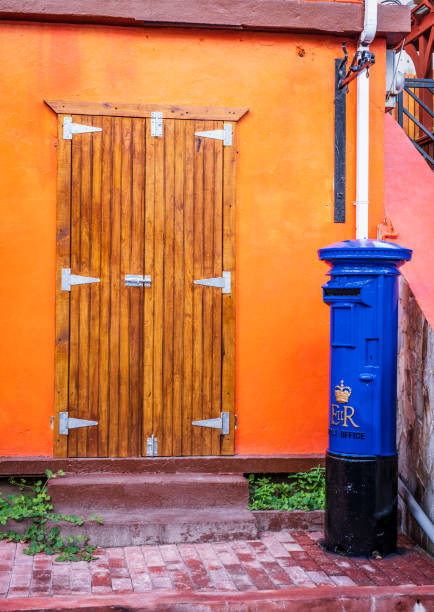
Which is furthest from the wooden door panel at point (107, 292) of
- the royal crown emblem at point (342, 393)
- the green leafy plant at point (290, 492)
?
the royal crown emblem at point (342, 393)

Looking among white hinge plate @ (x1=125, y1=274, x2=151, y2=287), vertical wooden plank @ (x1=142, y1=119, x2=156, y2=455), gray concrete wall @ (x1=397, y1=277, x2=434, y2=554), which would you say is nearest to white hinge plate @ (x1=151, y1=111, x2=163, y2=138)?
vertical wooden plank @ (x1=142, y1=119, x2=156, y2=455)

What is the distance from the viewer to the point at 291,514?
5.37 m

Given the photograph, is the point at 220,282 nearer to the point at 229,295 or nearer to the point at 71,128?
the point at 229,295

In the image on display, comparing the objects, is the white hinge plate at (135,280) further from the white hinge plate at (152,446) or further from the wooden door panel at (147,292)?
the white hinge plate at (152,446)

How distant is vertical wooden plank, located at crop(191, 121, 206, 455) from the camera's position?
226 inches

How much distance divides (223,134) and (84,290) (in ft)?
5.49

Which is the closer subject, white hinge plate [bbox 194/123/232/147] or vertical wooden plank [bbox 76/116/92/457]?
vertical wooden plank [bbox 76/116/92/457]

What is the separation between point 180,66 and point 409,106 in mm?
6929

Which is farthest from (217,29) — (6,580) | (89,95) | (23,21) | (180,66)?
(6,580)

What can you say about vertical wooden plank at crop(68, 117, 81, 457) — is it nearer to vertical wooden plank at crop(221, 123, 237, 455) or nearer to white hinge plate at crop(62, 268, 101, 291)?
white hinge plate at crop(62, 268, 101, 291)

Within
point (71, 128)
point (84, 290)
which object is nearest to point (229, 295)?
point (84, 290)

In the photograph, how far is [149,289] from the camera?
5.70m

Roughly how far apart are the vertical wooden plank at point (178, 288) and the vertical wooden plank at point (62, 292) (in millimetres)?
838

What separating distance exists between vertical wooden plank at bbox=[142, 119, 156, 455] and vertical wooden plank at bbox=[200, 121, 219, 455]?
1.33 feet
